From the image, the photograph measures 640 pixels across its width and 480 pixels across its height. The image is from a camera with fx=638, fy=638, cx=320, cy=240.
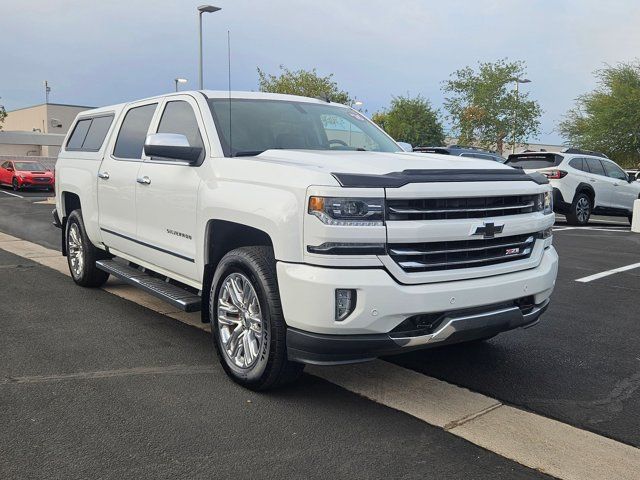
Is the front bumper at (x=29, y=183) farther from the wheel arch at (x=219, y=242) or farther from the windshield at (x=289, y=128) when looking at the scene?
the wheel arch at (x=219, y=242)

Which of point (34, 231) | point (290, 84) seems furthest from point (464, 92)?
point (34, 231)

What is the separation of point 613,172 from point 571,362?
12732mm

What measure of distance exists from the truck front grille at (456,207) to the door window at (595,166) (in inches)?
490

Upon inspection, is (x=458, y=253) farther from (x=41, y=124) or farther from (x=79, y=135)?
(x=41, y=124)

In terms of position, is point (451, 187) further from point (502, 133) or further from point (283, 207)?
point (502, 133)

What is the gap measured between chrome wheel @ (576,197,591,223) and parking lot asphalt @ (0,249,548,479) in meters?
12.2

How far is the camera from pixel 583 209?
49.4 feet

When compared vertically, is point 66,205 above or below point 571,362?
above

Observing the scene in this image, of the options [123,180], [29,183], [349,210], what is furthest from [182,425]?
[29,183]

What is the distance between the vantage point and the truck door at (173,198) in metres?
4.57

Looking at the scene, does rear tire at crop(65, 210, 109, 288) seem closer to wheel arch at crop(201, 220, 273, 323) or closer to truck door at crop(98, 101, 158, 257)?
truck door at crop(98, 101, 158, 257)

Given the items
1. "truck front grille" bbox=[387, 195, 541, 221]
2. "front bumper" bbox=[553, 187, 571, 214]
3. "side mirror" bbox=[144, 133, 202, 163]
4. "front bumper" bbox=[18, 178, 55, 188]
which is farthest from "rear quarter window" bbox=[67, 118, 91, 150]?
"front bumper" bbox=[18, 178, 55, 188]

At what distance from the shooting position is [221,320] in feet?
13.9

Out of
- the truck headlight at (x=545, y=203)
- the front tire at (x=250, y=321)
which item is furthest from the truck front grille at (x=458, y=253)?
the front tire at (x=250, y=321)
